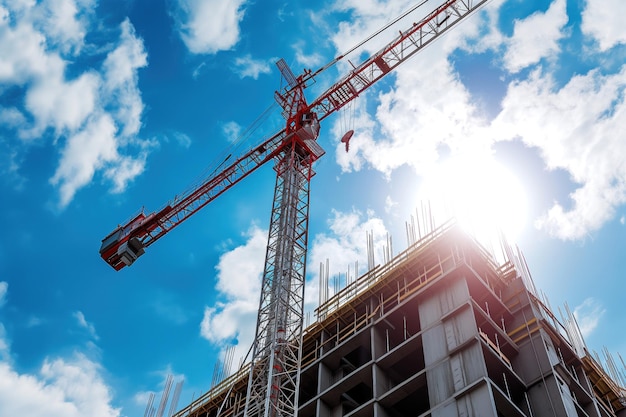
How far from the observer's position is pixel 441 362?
86.6ft

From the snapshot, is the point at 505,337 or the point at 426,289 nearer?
the point at 505,337

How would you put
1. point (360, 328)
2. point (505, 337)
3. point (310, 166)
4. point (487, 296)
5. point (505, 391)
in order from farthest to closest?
1. point (310, 166)
2. point (360, 328)
3. point (487, 296)
4. point (505, 337)
5. point (505, 391)

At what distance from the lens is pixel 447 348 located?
1057 inches

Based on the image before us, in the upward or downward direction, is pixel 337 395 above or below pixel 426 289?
below

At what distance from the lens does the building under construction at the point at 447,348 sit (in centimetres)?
2545

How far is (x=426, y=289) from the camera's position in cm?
3006

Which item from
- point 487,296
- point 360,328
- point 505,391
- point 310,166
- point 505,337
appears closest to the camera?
point 505,391

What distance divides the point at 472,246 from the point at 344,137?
1229cm

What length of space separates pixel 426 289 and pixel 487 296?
291 centimetres

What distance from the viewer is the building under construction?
1002 inches

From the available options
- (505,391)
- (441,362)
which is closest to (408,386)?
(441,362)

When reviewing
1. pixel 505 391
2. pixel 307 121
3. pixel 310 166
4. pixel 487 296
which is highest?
pixel 307 121

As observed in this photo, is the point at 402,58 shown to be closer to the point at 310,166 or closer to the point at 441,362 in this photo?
the point at 310,166

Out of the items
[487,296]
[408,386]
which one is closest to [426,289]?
[487,296]
